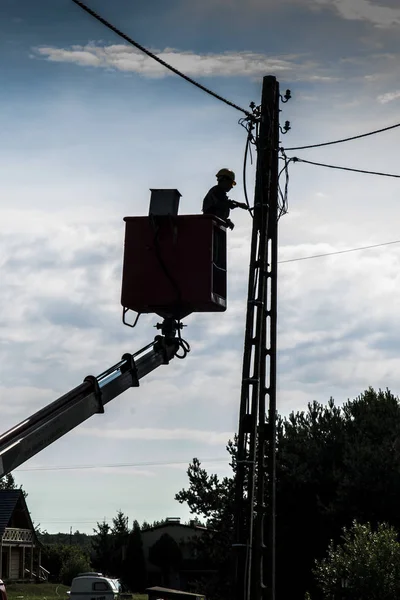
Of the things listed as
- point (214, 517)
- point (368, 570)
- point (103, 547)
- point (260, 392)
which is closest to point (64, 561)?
point (103, 547)

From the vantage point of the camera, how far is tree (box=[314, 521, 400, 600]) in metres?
25.9

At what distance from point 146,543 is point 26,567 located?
973 cm

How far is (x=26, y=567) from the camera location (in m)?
65.5

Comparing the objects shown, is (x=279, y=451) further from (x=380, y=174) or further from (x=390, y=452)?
(x=380, y=174)

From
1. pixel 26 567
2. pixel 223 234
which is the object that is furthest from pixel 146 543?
pixel 223 234

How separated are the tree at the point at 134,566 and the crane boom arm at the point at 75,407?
2175 inches

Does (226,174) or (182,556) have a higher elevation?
(226,174)

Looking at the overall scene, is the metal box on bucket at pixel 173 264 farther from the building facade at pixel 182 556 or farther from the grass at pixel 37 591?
the building facade at pixel 182 556

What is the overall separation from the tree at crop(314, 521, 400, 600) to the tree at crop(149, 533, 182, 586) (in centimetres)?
4079

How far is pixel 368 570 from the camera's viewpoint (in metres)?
26.2

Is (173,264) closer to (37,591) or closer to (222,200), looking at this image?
(222,200)

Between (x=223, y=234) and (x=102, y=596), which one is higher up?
(x=223, y=234)

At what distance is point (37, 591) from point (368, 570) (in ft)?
114

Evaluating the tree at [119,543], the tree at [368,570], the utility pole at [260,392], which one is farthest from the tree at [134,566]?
the utility pole at [260,392]
